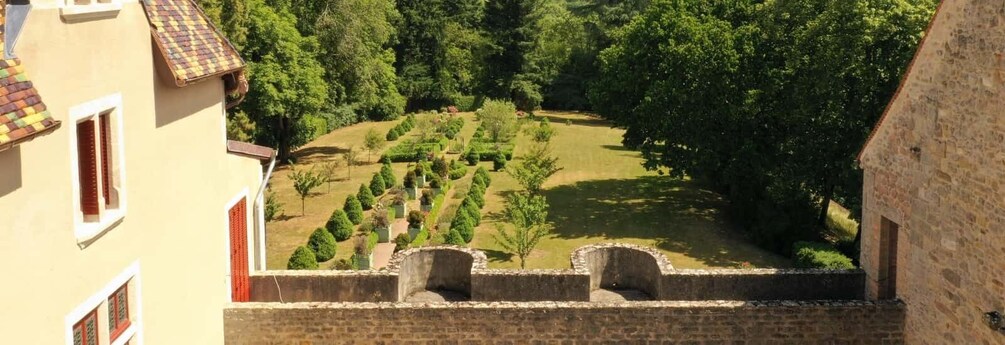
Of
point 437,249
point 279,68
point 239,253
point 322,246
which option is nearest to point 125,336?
point 239,253

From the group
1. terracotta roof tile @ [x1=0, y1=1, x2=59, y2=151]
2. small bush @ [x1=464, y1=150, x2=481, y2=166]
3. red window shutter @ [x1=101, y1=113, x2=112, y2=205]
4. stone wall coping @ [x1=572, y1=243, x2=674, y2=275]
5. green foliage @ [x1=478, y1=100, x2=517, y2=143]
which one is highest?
terracotta roof tile @ [x1=0, y1=1, x2=59, y2=151]

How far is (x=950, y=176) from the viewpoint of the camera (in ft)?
39.2

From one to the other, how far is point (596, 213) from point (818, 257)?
37.1 feet

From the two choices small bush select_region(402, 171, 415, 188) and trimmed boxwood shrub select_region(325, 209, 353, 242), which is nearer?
trimmed boxwood shrub select_region(325, 209, 353, 242)

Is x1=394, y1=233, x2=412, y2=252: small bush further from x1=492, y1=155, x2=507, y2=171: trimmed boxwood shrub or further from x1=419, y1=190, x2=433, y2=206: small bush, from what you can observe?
x1=492, y1=155, x2=507, y2=171: trimmed boxwood shrub

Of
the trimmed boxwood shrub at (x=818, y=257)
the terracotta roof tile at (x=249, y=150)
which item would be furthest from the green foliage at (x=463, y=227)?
the terracotta roof tile at (x=249, y=150)

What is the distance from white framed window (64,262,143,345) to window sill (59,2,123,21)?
2.81 metres

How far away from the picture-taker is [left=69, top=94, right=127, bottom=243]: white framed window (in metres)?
9.28

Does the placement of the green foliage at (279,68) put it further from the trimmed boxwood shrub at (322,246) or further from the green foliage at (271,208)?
the trimmed boxwood shrub at (322,246)

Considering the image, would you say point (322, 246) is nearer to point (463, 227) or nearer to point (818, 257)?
point (463, 227)

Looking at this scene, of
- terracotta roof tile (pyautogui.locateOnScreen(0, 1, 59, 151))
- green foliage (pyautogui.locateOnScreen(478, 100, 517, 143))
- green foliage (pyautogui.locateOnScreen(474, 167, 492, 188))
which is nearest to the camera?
terracotta roof tile (pyautogui.locateOnScreen(0, 1, 59, 151))

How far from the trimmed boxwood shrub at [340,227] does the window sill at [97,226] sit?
19.5 m

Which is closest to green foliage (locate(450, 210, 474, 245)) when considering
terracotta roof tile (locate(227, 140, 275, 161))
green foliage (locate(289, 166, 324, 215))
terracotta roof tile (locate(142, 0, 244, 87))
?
green foliage (locate(289, 166, 324, 215))

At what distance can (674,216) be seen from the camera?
34.1 m
